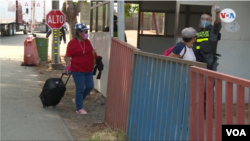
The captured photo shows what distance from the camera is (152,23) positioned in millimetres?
12992

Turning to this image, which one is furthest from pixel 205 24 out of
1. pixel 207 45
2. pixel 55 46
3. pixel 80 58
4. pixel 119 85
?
pixel 55 46

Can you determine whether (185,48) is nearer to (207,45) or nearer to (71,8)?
(207,45)

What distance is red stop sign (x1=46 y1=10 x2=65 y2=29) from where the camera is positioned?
12602mm

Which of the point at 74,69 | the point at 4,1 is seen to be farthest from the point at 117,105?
the point at 4,1

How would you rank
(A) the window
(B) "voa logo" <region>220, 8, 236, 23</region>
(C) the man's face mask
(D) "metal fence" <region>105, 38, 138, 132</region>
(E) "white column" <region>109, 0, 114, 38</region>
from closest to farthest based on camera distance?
(D) "metal fence" <region>105, 38, 138, 132</region> → (C) the man's face mask → (E) "white column" <region>109, 0, 114, 38</region> → (B) "voa logo" <region>220, 8, 236, 23</region> → (A) the window

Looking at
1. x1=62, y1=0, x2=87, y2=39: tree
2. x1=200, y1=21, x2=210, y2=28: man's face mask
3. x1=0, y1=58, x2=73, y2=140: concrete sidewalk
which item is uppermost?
x1=62, y1=0, x2=87, y2=39: tree

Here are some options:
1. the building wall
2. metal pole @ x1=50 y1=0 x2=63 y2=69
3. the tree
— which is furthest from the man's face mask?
the tree

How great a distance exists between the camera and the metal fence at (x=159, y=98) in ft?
12.1

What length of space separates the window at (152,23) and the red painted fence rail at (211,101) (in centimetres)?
945

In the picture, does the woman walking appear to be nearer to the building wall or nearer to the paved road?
the paved road

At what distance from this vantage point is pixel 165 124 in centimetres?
396

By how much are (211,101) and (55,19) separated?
404 inches

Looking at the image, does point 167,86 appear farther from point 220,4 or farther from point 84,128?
point 220,4

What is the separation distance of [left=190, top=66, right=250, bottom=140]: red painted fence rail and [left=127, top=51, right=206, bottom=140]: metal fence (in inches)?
4.7
